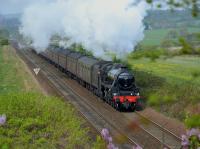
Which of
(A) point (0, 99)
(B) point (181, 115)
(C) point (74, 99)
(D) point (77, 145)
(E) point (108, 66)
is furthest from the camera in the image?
(C) point (74, 99)

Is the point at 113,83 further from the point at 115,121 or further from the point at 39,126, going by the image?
the point at 39,126

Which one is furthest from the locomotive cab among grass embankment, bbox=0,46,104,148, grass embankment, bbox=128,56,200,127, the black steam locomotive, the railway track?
grass embankment, bbox=0,46,104,148

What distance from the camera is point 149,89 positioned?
112 ft

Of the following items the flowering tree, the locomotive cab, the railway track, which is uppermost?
the flowering tree

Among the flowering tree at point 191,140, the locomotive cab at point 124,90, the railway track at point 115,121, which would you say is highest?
the flowering tree at point 191,140

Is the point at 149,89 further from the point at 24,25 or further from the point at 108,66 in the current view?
the point at 24,25

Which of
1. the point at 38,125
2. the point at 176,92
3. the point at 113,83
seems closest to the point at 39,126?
the point at 38,125

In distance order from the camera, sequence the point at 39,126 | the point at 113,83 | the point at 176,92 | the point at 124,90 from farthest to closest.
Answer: the point at 124,90 < the point at 113,83 < the point at 176,92 < the point at 39,126

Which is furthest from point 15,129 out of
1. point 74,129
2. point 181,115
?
point 181,115

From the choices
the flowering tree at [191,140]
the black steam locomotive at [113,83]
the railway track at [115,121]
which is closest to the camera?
the flowering tree at [191,140]

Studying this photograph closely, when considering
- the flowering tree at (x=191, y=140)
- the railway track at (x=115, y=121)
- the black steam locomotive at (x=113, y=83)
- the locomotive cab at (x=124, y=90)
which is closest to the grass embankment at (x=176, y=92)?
the flowering tree at (x=191, y=140)

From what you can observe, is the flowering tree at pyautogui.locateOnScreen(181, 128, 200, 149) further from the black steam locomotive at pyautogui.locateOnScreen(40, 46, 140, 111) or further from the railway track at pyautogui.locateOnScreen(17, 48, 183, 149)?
the black steam locomotive at pyautogui.locateOnScreen(40, 46, 140, 111)

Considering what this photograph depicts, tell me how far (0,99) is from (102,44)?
21.5 m

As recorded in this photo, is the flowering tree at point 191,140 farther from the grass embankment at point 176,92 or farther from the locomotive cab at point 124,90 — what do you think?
the locomotive cab at point 124,90
